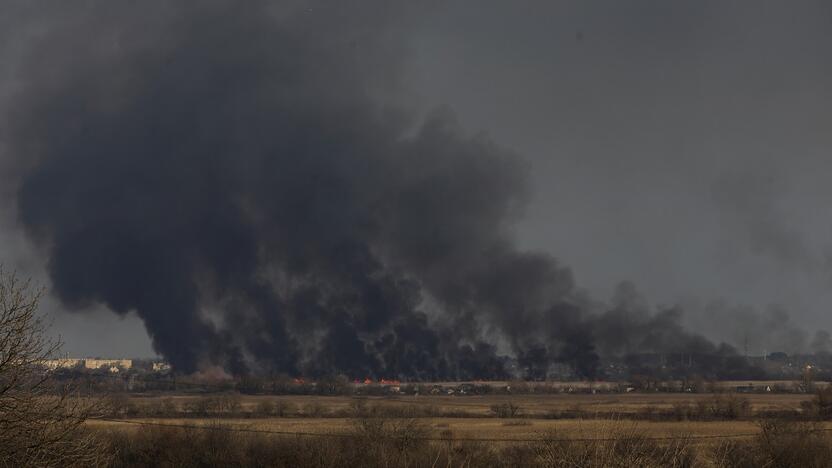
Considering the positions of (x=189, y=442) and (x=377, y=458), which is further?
(x=189, y=442)

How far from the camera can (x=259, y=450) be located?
38.1 metres

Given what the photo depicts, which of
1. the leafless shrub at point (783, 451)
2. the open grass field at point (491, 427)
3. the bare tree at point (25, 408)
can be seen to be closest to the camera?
the bare tree at point (25, 408)

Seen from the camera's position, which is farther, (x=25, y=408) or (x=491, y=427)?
(x=491, y=427)

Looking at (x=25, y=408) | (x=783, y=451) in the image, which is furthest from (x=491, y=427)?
(x=25, y=408)

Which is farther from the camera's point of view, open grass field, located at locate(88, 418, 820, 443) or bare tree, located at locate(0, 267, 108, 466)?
open grass field, located at locate(88, 418, 820, 443)

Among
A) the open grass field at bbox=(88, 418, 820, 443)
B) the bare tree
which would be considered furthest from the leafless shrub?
the bare tree

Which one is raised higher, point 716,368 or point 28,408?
point 28,408

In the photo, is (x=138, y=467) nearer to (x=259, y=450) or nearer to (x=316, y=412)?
(x=259, y=450)

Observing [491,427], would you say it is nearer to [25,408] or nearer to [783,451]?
[783,451]

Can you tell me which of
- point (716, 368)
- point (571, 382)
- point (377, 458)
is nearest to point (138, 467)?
point (377, 458)

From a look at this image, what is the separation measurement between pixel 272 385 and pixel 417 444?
103 metres

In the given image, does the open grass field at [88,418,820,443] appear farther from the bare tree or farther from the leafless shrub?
the bare tree

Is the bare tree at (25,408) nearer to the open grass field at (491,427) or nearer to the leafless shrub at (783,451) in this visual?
the leafless shrub at (783,451)

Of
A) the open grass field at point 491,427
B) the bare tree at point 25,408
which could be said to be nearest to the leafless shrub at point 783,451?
the open grass field at point 491,427
